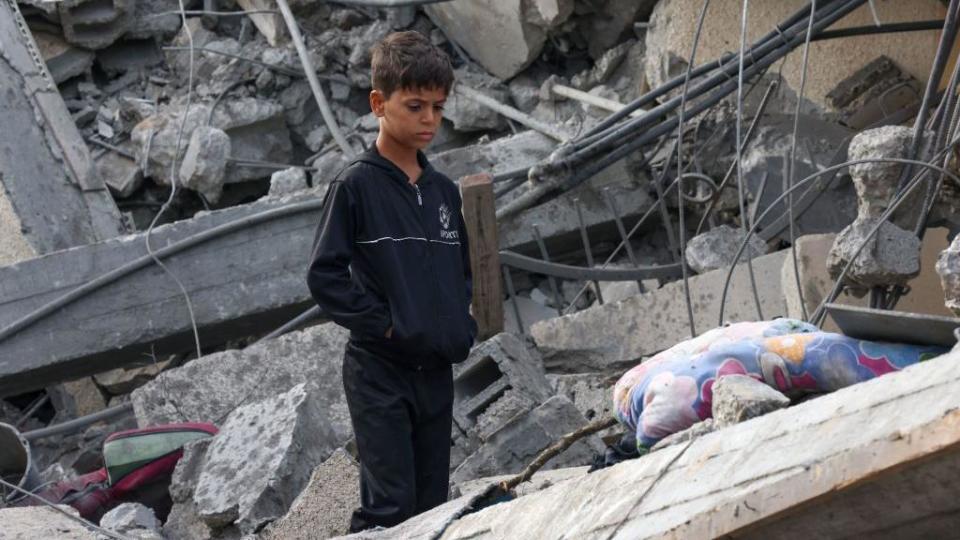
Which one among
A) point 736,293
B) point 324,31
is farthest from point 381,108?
point 324,31

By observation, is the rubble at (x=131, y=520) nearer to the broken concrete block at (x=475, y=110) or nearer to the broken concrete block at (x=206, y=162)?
the broken concrete block at (x=206, y=162)

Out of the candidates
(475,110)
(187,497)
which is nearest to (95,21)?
(475,110)

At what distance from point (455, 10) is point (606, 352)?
3.54 m

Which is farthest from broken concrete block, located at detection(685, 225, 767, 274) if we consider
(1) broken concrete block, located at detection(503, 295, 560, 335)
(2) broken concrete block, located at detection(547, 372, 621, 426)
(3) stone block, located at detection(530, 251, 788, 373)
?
(1) broken concrete block, located at detection(503, 295, 560, 335)

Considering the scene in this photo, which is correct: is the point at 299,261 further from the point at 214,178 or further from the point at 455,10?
the point at 455,10

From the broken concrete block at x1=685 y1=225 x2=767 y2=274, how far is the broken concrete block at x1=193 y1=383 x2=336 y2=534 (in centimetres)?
216

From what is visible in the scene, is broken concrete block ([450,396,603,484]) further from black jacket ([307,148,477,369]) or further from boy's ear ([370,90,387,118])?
boy's ear ([370,90,387,118])

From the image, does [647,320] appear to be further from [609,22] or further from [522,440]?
[609,22]

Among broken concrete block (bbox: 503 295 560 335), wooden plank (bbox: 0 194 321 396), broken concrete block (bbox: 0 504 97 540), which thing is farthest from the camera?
broken concrete block (bbox: 503 295 560 335)

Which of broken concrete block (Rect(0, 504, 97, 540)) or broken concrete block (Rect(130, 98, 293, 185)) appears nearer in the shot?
broken concrete block (Rect(0, 504, 97, 540))

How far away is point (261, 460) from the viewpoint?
189 inches

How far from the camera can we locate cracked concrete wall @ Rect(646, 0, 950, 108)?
7.09m

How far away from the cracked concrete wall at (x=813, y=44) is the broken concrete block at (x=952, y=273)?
3502 millimetres

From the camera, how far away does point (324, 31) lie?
9.80 meters
